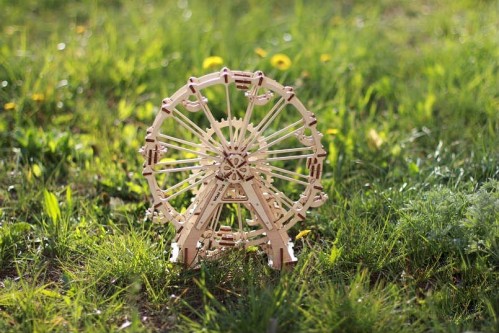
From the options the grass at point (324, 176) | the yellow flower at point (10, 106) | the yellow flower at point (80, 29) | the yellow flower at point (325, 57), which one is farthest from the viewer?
the yellow flower at point (80, 29)

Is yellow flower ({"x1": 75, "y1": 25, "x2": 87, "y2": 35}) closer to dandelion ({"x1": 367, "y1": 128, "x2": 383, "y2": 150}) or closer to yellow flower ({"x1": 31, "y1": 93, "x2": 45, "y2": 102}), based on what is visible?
yellow flower ({"x1": 31, "y1": 93, "x2": 45, "y2": 102})

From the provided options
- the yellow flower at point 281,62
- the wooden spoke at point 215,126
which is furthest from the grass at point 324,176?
the wooden spoke at point 215,126

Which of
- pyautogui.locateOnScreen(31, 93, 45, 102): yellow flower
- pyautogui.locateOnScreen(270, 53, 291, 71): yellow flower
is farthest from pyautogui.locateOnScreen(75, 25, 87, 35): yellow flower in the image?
pyautogui.locateOnScreen(270, 53, 291, 71): yellow flower

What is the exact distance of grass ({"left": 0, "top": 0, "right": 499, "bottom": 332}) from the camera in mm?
2922

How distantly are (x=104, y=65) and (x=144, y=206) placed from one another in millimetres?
1405

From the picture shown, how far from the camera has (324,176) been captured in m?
3.85

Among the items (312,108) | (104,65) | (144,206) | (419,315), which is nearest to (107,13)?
(104,65)

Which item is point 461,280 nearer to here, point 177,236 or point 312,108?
point 177,236

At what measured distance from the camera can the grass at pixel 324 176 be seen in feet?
9.59

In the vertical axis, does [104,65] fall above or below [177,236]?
above

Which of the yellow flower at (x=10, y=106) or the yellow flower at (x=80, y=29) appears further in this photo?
the yellow flower at (x=80, y=29)

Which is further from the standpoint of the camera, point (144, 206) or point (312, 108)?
point (312, 108)

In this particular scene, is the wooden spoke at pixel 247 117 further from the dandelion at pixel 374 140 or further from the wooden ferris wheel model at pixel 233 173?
the dandelion at pixel 374 140

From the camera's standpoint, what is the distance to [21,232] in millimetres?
3424
